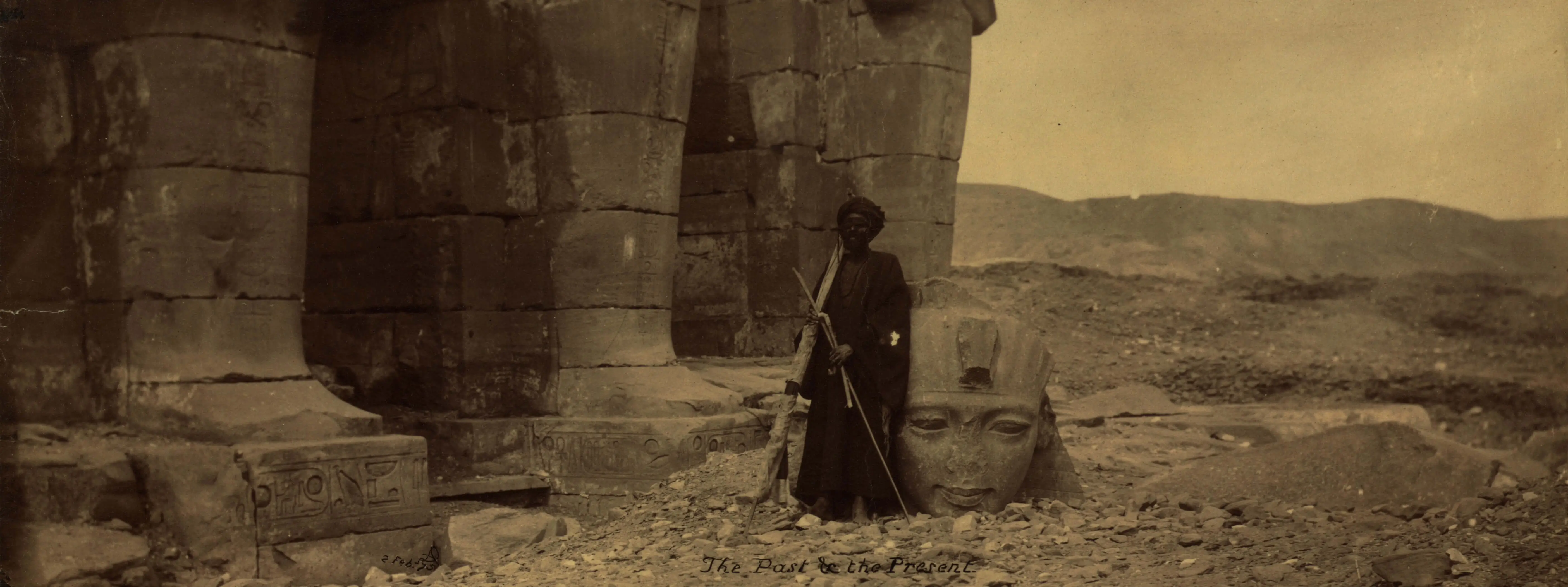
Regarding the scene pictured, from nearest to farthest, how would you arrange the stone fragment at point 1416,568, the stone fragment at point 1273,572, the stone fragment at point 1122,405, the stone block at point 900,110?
the stone fragment at point 1416,568, the stone fragment at point 1273,572, the stone block at point 900,110, the stone fragment at point 1122,405

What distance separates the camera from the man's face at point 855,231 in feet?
20.7

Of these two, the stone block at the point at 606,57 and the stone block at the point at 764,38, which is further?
the stone block at the point at 764,38

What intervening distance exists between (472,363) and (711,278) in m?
2.47

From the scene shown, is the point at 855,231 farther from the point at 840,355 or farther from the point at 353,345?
the point at 353,345

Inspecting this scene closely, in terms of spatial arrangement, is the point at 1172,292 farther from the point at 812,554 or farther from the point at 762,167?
the point at 812,554

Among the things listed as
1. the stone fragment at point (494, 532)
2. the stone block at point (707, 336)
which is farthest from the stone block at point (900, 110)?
the stone fragment at point (494, 532)

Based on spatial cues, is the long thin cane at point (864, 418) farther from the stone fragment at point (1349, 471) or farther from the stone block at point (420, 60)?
the stone block at point (420, 60)

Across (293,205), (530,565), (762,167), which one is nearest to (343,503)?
(530,565)

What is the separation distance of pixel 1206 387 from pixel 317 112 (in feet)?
28.5

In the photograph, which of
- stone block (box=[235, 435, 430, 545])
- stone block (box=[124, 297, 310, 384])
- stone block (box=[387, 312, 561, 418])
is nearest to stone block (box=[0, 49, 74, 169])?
stone block (box=[124, 297, 310, 384])

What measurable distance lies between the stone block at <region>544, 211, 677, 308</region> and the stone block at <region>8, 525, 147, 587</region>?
2.67 metres

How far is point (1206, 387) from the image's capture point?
531 inches

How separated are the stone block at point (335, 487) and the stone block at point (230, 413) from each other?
9cm

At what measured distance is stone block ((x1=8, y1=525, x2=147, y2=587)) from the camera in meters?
5.33
